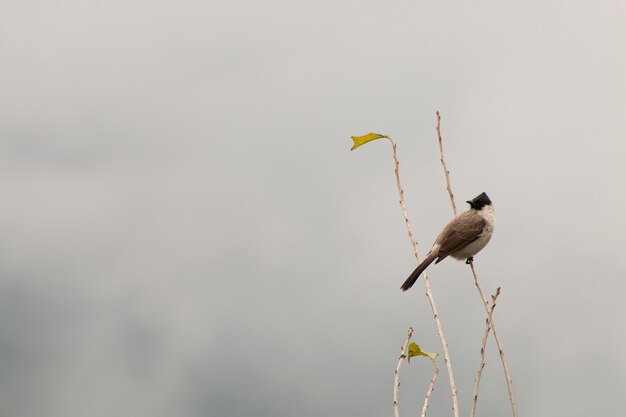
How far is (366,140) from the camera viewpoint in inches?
281

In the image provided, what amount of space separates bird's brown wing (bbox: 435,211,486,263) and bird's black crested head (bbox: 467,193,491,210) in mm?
749

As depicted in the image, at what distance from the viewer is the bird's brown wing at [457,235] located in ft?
46.8

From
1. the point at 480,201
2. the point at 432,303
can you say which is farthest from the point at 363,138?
the point at 480,201

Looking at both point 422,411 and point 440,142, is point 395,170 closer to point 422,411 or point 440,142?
point 440,142

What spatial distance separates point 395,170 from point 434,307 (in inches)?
52.5

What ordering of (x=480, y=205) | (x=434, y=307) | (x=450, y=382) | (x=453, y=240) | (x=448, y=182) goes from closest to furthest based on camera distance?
(x=450, y=382) < (x=434, y=307) < (x=448, y=182) < (x=453, y=240) < (x=480, y=205)

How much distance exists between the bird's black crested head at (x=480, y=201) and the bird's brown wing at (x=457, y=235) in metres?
0.75

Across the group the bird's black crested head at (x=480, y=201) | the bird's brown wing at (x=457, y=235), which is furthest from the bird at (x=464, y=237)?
the bird's black crested head at (x=480, y=201)

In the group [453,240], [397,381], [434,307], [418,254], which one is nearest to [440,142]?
[418,254]

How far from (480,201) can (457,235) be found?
1523 millimetres

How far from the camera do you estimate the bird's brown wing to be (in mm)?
14258

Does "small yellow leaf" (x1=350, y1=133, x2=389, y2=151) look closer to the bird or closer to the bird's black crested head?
the bird

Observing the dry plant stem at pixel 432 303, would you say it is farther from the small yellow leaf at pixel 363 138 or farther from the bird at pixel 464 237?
the bird at pixel 464 237

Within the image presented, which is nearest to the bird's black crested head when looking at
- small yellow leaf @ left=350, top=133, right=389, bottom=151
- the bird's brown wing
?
the bird's brown wing
